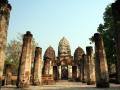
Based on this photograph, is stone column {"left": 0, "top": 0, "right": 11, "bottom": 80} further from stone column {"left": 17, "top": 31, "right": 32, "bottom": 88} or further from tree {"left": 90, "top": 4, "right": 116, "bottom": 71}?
tree {"left": 90, "top": 4, "right": 116, "bottom": 71}

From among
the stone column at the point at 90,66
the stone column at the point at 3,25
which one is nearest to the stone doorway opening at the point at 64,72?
the stone column at the point at 90,66

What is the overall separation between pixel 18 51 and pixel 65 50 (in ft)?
40.8

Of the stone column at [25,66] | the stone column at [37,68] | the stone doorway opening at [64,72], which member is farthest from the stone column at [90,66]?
the stone doorway opening at [64,72]

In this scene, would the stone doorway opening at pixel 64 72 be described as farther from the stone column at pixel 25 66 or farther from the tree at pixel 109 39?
the stone column at pixel 25 66

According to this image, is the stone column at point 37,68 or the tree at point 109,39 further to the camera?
the tree at point 109,39

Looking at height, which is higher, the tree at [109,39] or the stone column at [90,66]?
the tree at [109,39]

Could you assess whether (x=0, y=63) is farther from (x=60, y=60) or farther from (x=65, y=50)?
(x=65, y=50)

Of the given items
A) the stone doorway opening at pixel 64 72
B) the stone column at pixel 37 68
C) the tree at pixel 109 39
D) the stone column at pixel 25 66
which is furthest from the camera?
the stone doorway opening at pixel 64 72

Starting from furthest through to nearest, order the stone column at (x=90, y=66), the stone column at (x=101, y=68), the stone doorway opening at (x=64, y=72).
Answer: the stone doorway opening at (x=64, y=72) → the stone column at (x=90, y=66) → the stone column at (x=101, y=68)

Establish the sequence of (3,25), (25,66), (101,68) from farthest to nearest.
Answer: (25,66), (101,68), (3,25)

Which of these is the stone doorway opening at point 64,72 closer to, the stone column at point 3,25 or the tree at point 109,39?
the tree at point 109,39

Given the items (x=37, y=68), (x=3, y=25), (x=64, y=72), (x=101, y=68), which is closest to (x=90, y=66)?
(x=37, y=68)

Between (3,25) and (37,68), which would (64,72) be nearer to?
(37,68)

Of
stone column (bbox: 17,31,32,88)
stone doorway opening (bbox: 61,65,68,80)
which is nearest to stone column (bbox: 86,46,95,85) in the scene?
stone column (bbox: 17,31,32,88)
